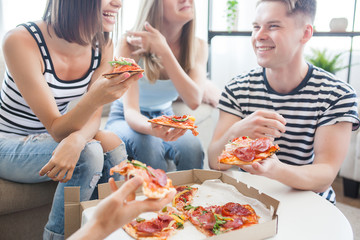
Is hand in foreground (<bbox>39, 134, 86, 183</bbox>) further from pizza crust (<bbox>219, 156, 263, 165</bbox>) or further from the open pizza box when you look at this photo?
pizza crust (<bbox>219, 156, 263, 165</bbox>)

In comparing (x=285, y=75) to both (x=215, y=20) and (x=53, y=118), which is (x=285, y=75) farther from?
(x=215, y=20)

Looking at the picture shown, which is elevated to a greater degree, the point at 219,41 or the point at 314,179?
the point at 219,41

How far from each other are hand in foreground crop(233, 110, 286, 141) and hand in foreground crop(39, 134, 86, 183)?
67 cm

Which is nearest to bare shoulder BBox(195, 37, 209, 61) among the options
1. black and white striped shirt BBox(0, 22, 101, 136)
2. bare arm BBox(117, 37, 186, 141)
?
bare arm BBox(117, 37, 186, 141)

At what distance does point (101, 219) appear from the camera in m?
0.71

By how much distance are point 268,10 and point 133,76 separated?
732mm

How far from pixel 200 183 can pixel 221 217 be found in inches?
11.7

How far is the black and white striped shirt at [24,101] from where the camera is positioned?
151 centimetres

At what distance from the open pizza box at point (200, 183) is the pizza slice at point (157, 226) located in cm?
14

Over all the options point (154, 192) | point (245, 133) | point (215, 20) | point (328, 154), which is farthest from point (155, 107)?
point (215, 20)

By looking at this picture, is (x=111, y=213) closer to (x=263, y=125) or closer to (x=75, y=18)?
(x=263, y=125)

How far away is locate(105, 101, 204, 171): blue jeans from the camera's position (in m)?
1.83

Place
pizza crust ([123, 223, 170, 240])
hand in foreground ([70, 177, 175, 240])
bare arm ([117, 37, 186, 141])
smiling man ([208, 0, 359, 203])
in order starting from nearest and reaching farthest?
hand in foreground ([70, 177, 175, 240]) → pizza crust ([123, 223, 170, 240]) → smiling man ([208, 0, 359, 203]) → bare arm ([117, 37, 186, 141])

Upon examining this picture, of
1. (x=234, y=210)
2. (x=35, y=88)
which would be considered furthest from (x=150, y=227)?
(x=35, y=88)
